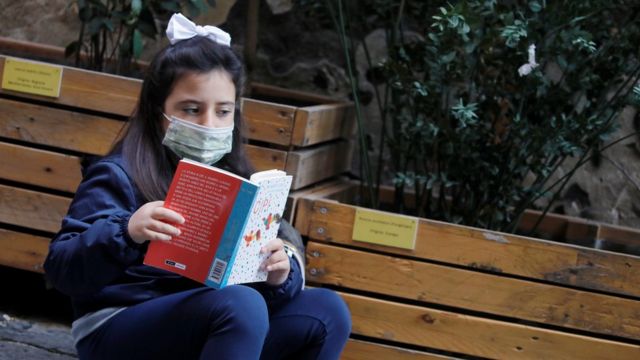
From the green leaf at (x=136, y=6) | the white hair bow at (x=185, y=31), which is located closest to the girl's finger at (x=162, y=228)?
the white hair bow at (x=185, y=31)

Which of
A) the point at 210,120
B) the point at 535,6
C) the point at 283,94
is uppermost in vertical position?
the point at 535,6

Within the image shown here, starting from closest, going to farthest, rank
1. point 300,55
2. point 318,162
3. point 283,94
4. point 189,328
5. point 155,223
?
point 155,223, point 189,328, point 318,162, point 283,94, point 300,55

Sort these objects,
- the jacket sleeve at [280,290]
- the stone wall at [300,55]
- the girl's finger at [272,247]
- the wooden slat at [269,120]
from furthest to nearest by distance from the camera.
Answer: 1. the stone wall at [300,55]
2. the wooden slat at [269,120]
3. the jacket sleeve at [280,290]
4. the girl's finger at [272,247]

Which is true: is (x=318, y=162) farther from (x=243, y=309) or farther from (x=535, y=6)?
(x=243, y=309)

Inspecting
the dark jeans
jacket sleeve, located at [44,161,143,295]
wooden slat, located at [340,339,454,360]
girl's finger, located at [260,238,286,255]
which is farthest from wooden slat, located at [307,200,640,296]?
jacket sleeve, located at [44,161,143,295]

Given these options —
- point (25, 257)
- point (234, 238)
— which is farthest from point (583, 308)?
point (25, 257)

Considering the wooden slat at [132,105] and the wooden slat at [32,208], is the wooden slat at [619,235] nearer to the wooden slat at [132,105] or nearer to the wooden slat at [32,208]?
Result: the wooden slat at [132,105]

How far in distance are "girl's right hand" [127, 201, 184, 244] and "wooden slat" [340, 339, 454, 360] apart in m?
1.01

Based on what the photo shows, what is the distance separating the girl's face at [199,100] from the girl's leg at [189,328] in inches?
14.4

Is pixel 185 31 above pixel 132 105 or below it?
above

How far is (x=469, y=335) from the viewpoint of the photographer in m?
2.62

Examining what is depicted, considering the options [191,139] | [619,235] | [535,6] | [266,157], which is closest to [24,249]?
[266,157]

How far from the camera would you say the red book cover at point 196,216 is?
1.75 metres

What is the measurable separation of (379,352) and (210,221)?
1.02 metres
